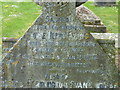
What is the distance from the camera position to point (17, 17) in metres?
11.9

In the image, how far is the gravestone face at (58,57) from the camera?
4.27 m

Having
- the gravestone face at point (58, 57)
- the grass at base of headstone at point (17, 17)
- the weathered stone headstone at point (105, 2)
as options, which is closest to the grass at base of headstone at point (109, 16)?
the weathered stone headstone at point (105, 2)

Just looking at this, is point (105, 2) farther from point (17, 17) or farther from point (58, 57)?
point (58, 57)

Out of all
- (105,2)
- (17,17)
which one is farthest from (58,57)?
(105,2)

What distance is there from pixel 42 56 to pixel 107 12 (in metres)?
9.89

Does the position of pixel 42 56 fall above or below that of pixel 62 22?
below

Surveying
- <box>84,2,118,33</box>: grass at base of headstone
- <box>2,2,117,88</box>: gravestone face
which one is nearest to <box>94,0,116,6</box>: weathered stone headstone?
<box>84,2,118,33</box>: grass at base of headstone

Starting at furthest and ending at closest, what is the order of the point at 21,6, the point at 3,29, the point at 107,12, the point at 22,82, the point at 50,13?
1. the point at 21,6
2. the point at 107,12
3. the point at 3,29
4. the point at 22,82
5. the point at 50,13

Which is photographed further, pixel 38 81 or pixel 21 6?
pixel 21 6

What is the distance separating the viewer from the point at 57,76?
4508 mm

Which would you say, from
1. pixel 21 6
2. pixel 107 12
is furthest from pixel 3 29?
pixel 107 12

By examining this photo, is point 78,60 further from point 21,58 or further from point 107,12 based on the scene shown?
point 107,12

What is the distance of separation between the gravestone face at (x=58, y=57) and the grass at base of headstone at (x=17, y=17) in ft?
14.9

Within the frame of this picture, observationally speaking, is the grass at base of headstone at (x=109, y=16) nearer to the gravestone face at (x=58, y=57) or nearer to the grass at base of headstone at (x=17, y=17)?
the grass at base of headstone at (x=17, y=17)
